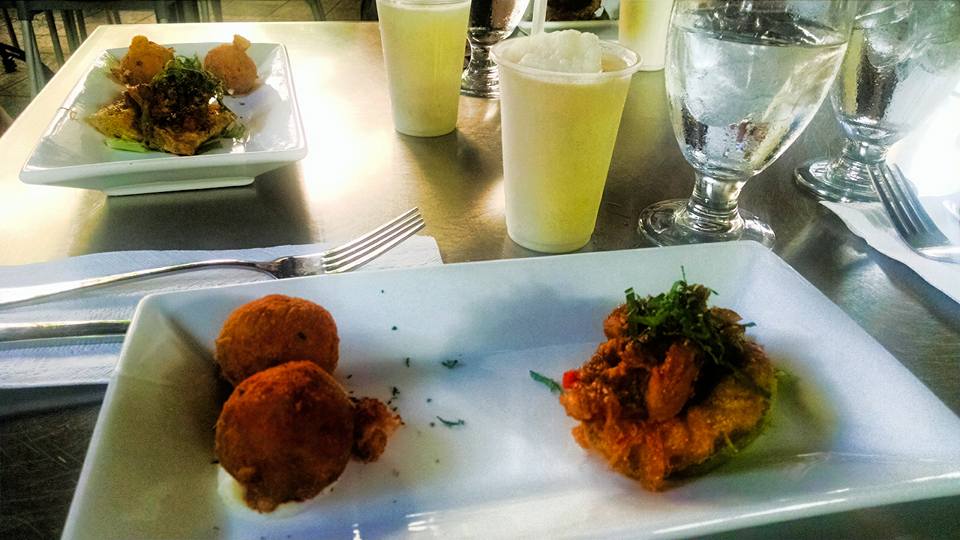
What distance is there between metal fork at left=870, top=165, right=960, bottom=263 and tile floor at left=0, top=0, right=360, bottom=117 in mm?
3625

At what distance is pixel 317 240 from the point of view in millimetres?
879

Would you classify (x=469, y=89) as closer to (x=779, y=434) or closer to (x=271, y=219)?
(x=271, y=219)

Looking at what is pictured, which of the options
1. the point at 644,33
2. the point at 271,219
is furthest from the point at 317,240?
the point at 644,33

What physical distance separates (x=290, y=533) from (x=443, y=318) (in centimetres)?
27

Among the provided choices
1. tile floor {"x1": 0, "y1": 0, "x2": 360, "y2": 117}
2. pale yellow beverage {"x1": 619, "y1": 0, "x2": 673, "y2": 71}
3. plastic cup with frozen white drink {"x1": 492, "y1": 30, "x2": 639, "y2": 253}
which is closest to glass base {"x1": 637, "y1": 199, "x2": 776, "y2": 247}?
plastic cup with frozen white drink {"x1": 492, "y1": 30, "x2": 639, "y2": 253}

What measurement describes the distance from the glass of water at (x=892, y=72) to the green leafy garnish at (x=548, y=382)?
2.19ft

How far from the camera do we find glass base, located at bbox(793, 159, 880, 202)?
1.04m

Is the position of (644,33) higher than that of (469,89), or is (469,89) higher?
(644,33)

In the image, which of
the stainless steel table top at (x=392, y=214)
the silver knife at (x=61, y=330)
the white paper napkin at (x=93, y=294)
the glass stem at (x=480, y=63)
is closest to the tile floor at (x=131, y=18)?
the stainless steel table top at (x=392, y=214)

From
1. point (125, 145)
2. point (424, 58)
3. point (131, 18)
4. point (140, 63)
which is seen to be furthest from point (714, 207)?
point (131, 18)

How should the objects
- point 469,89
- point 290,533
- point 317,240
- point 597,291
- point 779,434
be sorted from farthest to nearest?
point 469,89, point 317,240, point 597,291, point 779,434, point 290,533

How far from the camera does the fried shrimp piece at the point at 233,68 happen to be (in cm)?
123

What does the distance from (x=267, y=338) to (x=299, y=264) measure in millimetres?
217

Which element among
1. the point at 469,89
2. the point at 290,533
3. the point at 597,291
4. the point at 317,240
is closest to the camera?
the point at 290,533
